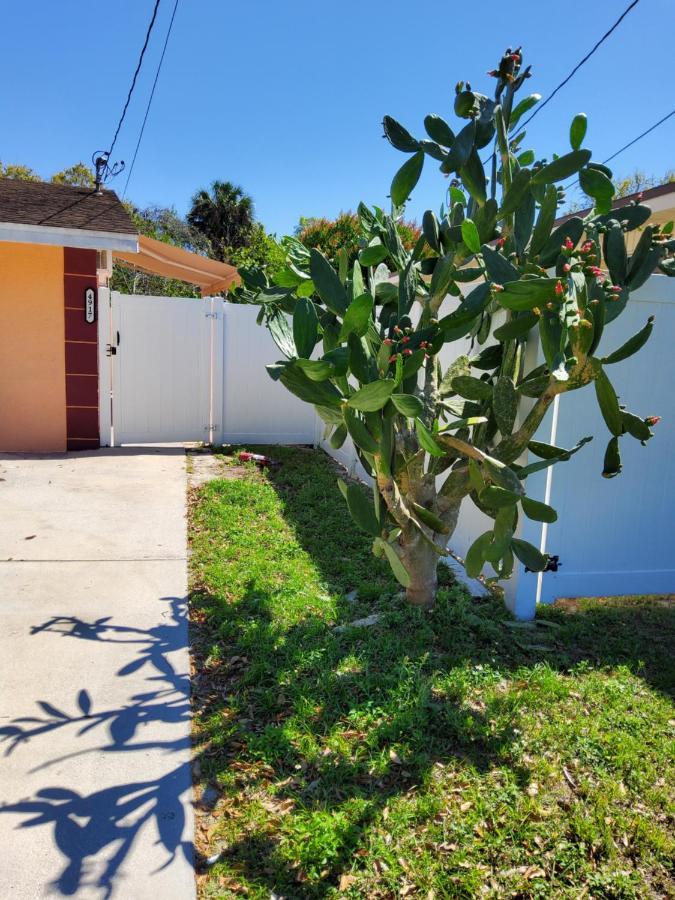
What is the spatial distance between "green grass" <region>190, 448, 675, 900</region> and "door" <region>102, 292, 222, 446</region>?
554 cm

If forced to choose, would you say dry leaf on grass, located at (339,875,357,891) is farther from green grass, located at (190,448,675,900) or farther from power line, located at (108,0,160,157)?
power line, located at (108,0,160,157)

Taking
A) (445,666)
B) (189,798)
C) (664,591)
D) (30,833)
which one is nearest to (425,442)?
(445,666)

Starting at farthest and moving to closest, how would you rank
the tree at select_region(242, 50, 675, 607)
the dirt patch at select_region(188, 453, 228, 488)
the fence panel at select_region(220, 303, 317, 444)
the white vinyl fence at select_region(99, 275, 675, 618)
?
the fence panel at select_region(220, 303, 317, 444) < the dirt patch at select_region(188, 453, 228, 488) < the white vinyl fence at select_region(99, 275, 675, 618) < the tree at select_region(242, 50, 675, 607)

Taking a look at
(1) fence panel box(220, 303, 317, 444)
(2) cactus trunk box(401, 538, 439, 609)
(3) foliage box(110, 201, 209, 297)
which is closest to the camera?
(2) cactus trunk box(401, 538, 439, 609)

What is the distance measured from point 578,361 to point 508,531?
0.94m

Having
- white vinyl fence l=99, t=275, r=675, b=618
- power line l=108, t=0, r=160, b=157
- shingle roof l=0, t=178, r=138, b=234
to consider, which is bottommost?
white vinyl fence l=99, t=275, r=675, b=618

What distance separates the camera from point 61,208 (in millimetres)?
9086

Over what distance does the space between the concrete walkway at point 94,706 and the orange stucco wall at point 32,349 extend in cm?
293

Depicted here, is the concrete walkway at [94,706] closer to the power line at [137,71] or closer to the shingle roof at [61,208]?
the shingle roof at [61,208]

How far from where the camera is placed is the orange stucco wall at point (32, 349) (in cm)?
887

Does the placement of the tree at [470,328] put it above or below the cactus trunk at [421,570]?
above

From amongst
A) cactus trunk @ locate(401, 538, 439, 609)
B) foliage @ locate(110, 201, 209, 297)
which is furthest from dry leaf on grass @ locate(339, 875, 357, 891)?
foliage @ locate(110, 201, 209, 297)

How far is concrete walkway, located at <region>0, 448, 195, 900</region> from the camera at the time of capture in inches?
94.7

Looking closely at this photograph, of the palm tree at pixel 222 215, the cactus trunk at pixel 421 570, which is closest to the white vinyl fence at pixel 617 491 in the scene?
the cactus trunk at pixel 421 570
